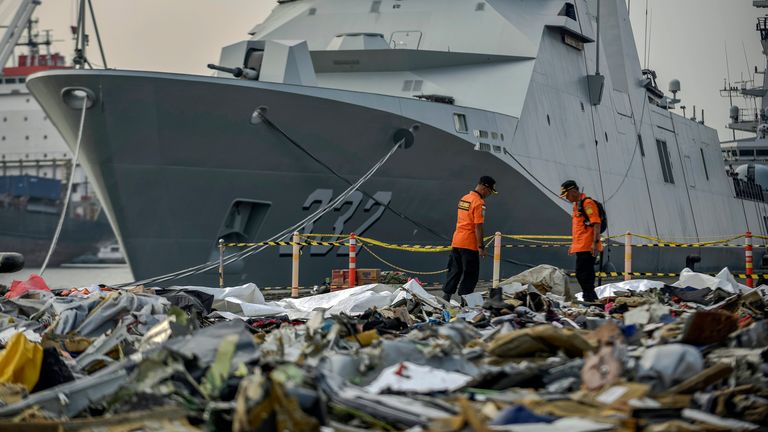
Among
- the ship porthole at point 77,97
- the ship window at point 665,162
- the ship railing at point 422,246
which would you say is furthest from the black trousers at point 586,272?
the ship window at point 665,162

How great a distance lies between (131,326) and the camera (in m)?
7.38

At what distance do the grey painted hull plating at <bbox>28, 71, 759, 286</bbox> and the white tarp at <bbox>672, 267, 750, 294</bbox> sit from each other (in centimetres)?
532

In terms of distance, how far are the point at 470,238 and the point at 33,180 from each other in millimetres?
57289

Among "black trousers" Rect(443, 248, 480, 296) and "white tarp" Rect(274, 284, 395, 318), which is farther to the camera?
"black trousers" Rect(443, 248, 480, 296)

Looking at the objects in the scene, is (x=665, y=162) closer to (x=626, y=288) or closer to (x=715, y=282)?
(x=626, y=288)

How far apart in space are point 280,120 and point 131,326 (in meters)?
7.24

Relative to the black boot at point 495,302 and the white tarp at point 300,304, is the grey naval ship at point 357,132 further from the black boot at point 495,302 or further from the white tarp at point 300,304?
the black boot at point 495,302

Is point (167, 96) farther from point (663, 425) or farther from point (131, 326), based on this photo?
point (663, 425)

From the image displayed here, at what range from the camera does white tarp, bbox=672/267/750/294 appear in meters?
10.1

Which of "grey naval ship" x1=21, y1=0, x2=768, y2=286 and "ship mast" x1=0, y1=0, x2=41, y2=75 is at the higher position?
"ship mast" x1=0, y1=0, x2=41, y2=75

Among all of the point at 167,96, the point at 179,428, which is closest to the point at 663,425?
the point at 179,428

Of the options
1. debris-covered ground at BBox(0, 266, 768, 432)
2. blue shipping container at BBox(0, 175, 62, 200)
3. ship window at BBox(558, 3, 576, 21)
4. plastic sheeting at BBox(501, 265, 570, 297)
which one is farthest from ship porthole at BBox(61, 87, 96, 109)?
blue shipping container at BBox(0, 175, 62, 200)

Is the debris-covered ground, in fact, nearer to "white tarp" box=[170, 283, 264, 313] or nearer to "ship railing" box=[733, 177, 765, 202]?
"white tarp" box=[170, 283, 264, 313]

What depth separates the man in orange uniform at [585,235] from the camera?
10.5 m
